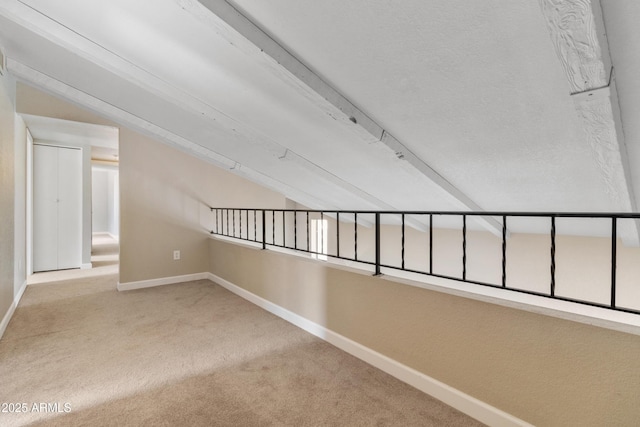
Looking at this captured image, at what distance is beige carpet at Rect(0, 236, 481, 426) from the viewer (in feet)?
4.65

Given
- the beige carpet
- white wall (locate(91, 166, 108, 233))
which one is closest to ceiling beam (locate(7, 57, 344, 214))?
the beige carpet

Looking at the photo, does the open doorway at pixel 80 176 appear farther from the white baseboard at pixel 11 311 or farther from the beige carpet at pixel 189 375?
the beige carpet at pixel 189 375

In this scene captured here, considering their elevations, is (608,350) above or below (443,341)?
above

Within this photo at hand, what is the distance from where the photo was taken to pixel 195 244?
3.99 m

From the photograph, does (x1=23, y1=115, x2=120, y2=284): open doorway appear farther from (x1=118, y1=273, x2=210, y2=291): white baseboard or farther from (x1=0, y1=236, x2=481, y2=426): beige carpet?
(x1=0, y1=236, x2=481, y2=426): beige carpet

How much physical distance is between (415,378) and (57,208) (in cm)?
548

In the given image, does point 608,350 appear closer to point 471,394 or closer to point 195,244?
point 471,394

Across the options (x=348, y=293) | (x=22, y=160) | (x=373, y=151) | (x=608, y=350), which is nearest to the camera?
(x=608, y=350)

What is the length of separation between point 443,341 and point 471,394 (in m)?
0.25

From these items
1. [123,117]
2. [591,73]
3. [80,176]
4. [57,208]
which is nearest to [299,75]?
[591,73]

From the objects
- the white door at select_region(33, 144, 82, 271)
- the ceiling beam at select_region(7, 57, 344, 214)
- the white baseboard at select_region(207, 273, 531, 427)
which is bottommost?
the white baseboard at select_region(207, 273, 531, 427)

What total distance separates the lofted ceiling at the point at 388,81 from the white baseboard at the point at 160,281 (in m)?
2.00

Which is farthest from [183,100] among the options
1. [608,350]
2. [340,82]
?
[608,350]

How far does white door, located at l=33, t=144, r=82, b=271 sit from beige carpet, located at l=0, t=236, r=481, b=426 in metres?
2.09
